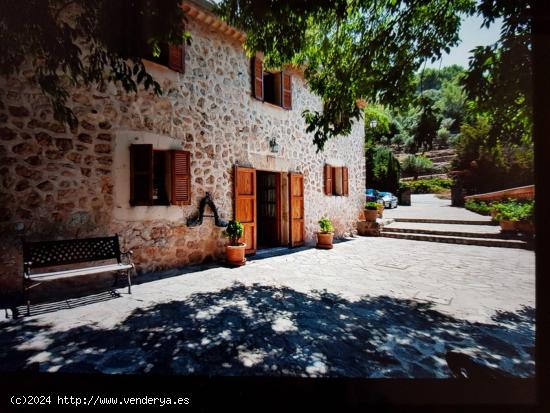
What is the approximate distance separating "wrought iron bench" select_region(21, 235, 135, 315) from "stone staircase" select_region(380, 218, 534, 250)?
30.4 ft

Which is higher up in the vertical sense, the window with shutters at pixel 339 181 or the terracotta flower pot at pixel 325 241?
the window with shutters at pixel 339 181

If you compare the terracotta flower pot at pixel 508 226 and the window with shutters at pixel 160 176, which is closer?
the window with shutters at pixel 160 176

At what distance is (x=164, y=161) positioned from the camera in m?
5.83

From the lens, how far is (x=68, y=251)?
421 centimetres

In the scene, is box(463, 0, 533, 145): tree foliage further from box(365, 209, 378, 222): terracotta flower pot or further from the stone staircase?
box(365, 209, 378, 222): terracotta flower pot

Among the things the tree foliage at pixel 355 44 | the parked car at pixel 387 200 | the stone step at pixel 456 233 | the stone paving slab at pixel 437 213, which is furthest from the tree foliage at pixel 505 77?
the parked car at pixel 387 200

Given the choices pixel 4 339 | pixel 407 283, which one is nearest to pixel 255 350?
pixel 4 339

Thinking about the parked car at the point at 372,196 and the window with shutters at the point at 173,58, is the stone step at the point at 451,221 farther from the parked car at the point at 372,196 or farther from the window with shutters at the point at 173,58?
the window with shutters at the point at 173,58

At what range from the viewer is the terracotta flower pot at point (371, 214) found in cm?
1088

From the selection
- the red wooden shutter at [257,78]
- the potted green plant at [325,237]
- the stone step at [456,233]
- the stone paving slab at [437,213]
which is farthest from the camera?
the stone paving slab at [437,213]

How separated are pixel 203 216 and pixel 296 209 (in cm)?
307

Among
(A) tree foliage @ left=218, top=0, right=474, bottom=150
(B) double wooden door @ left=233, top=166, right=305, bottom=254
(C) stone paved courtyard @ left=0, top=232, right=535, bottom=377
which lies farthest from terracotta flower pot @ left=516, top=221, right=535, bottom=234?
(B) double wooden door @ left=233, top=166, right=305, bottom=254

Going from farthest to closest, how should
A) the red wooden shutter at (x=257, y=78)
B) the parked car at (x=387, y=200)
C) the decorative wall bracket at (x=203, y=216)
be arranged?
the parked car at (x=387, y=200) < the red wooden shutter at (x=257, y=78) < the decorative wall bracket at (x=203, y=216)

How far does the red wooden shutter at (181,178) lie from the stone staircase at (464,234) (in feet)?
26.1
